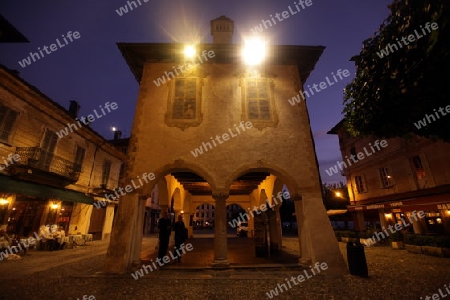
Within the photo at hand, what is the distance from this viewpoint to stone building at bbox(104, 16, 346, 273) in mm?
7523

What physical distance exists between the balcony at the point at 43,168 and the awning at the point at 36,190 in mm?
294

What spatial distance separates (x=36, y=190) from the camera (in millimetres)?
11930

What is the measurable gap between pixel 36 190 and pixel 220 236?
1128 centimetres

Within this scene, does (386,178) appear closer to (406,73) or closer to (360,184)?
(360,184)

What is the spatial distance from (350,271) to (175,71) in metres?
10.0

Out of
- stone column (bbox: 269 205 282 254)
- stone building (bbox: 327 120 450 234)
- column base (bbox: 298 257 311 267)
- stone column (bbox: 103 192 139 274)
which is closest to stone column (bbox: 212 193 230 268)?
column base (bbox: 298 257 311 267)

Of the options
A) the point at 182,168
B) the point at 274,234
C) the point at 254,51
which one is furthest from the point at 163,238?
the point at 254,51

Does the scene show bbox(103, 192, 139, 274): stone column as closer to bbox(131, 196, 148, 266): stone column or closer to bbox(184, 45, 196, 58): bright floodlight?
bbox(131, 196, 148, 266): stone column

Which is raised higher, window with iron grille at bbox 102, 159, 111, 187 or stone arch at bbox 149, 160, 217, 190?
window with iron grille at bbox 102, 159, 111, 187

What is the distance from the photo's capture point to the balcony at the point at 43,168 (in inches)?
434

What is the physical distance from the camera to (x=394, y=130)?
574cm

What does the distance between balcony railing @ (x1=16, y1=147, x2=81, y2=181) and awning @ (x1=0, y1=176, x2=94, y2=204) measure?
37.2 inches

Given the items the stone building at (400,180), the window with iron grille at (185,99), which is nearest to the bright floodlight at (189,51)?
the window with iron grille at (185,99)

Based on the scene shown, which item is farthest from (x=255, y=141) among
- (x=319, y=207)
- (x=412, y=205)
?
(x=412, y=205)
